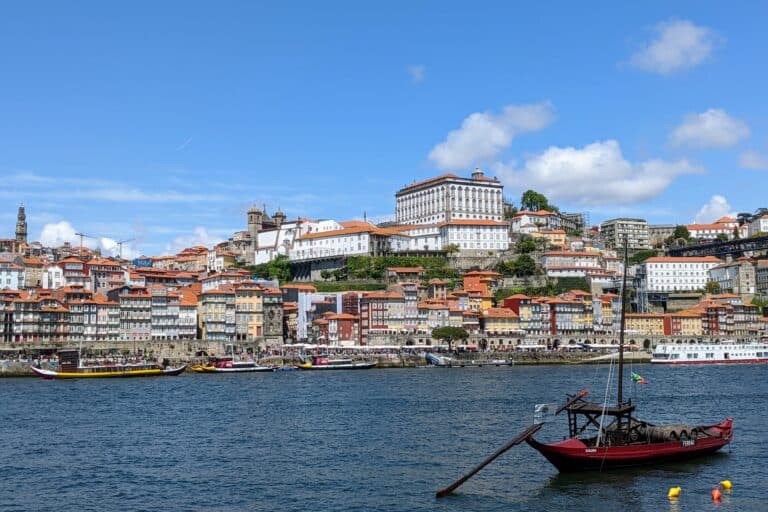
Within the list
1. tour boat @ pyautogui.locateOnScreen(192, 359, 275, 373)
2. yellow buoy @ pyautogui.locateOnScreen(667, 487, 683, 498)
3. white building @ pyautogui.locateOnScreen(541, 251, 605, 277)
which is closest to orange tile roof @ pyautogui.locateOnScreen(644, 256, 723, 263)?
white building @ pyautogui.locateOnScreen(541, 251, 605, 277)

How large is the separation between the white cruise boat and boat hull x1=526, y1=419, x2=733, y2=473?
2667 inches

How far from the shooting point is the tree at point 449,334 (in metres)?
98.3

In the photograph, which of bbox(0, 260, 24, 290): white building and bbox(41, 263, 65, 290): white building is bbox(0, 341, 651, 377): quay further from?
bbox(41, 263, 65, 290): white building

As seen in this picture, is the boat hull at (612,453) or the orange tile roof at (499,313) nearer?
the boat hull at (612,453)

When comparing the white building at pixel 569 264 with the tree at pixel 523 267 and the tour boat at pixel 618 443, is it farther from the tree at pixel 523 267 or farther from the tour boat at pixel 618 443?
the tour boat at pixel 618 443

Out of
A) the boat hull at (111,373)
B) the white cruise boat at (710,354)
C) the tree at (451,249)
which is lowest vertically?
the boat hull at (111,373)

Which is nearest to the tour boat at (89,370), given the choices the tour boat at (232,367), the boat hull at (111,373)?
the boat hull at (111,373)

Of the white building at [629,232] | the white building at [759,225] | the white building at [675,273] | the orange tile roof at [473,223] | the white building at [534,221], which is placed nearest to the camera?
the white building at [675,273]

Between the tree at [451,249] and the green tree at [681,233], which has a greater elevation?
the green tree at [681,233]

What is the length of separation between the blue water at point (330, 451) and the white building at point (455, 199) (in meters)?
73.2

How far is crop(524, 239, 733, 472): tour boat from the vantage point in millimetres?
29484

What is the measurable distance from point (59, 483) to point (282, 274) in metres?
97.5

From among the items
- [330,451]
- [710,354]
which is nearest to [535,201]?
[710,354]

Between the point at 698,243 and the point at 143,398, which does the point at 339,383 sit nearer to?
the point at 143,398
